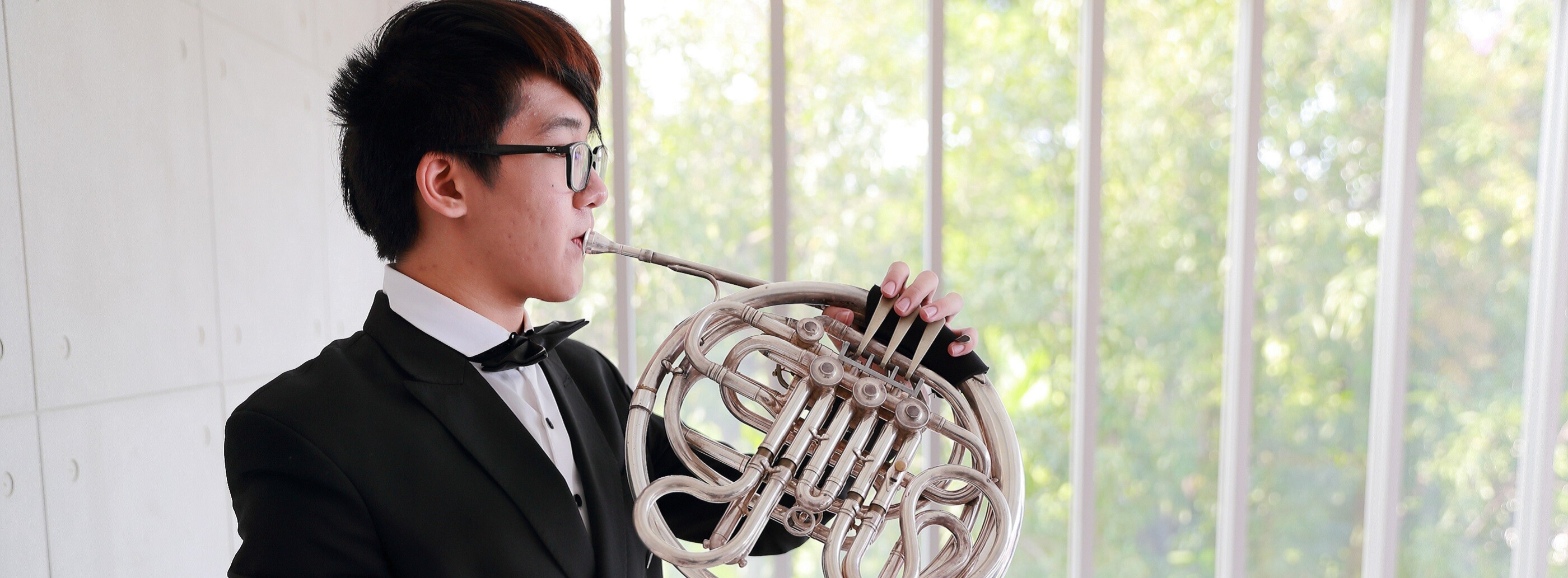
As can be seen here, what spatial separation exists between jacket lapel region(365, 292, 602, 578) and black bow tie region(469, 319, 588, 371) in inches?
0.9

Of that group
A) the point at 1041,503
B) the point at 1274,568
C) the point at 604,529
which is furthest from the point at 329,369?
the point at 1274,568

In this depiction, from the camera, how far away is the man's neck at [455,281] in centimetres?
93

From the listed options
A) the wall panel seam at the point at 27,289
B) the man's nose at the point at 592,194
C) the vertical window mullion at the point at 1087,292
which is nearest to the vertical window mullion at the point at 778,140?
the vertical window mullion at the point at 1087,292

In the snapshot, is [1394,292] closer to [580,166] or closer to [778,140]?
[778,140]

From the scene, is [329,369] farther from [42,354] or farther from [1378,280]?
[1378,280]

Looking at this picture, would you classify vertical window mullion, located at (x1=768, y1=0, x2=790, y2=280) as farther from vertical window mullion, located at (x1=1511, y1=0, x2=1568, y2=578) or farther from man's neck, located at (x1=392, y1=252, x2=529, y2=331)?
vertical window mullion, located at (x1=1511, y1=0, x2=1568, y2=578)

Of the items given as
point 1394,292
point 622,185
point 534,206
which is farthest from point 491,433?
point 1394,292

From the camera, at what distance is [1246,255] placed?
2242 millimetres

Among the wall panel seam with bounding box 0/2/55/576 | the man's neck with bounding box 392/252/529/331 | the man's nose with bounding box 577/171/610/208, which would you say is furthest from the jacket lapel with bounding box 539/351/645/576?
the wall panel seam with bounding box 0/2/55/576

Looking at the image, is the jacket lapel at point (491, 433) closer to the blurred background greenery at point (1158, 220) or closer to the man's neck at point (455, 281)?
the man's neck at point (455, 281)

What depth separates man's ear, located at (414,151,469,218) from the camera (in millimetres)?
891

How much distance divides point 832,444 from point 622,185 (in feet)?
4.36

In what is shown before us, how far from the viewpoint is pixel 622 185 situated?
6.77 ft

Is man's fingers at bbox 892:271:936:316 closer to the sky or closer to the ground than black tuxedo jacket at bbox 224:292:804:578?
closer to the sky
